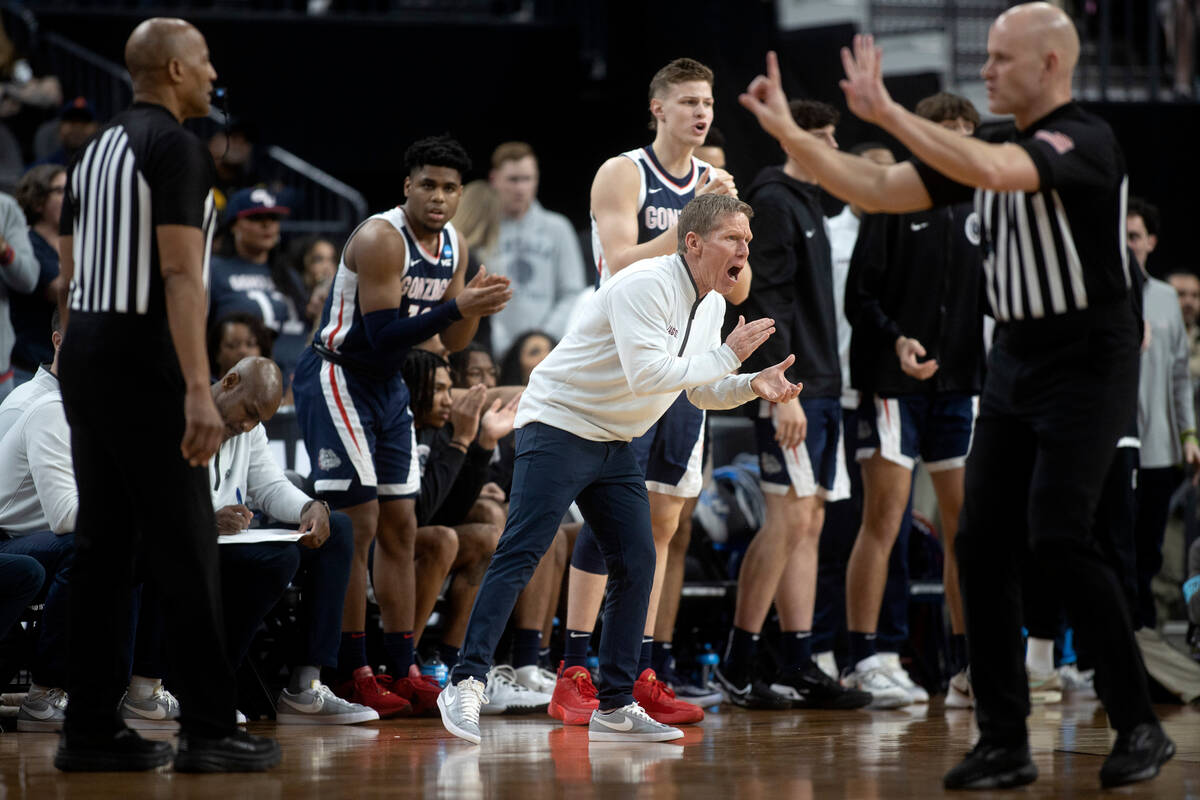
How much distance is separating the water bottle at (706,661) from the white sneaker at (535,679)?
887 millimetres

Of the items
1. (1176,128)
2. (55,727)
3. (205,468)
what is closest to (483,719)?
(55,727)

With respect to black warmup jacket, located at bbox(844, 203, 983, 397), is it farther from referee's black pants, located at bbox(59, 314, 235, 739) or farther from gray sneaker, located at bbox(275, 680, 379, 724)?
referee's black pants, located at bbox(59, 314, 235, 739)

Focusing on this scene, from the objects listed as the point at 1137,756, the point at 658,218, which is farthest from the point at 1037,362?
the point at 658,218

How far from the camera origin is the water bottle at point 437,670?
5789 millimetres

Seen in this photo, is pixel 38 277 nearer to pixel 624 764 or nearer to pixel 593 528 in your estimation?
pixel 593 528

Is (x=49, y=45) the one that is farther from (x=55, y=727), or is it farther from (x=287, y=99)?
(x=55, y=727)

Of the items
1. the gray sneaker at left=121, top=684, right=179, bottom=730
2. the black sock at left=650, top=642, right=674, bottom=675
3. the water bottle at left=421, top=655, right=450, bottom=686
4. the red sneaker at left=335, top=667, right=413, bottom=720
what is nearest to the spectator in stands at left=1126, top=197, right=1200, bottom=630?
the black sock at left=650, top=642, right=674, bottom=675

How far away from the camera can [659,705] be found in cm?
→ 513

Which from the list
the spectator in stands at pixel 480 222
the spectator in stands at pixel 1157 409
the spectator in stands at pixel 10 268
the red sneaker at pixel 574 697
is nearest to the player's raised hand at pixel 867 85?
the red sneaker at pixel 574 697

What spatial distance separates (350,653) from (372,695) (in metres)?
0.20

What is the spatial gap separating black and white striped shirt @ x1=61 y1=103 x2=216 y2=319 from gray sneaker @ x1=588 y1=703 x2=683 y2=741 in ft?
6.42

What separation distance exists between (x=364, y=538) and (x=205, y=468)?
166cm

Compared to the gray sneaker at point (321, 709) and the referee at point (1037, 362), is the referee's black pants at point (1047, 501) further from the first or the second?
the gray sneaker at point (321, 709)

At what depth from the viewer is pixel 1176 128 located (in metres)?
9.86
